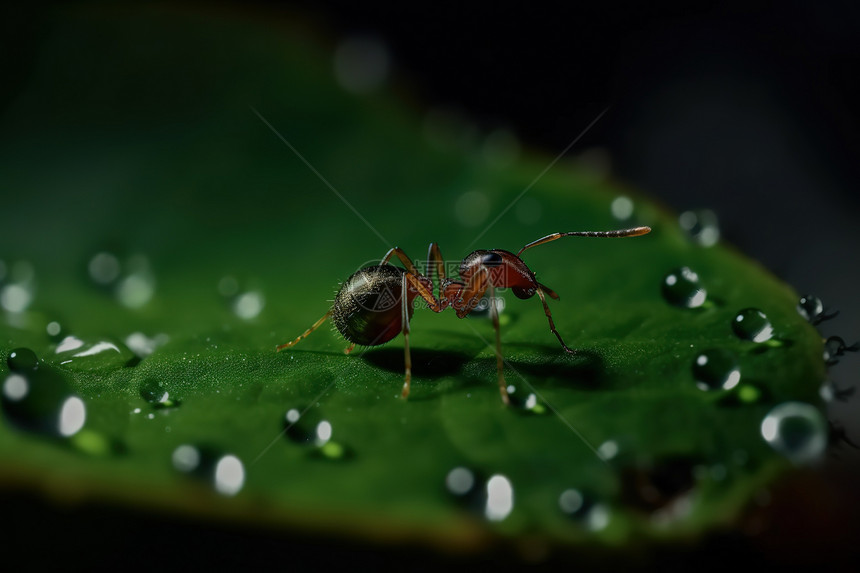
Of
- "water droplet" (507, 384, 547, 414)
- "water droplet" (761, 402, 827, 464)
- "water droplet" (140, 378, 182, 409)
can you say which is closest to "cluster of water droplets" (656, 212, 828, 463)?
"water droplet" (761, 402, 827, 464)

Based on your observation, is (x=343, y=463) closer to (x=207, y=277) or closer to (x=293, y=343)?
(x=293, y=343)

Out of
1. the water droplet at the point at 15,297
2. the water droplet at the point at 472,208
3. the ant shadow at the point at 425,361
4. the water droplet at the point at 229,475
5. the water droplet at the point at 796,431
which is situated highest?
the water droplet at the point at 472,208

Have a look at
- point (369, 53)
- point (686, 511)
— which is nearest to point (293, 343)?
point (686, 511)

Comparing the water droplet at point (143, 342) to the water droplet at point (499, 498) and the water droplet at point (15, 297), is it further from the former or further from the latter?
the water droplet at point (499, 498)

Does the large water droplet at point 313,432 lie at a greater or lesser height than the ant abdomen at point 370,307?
lesser

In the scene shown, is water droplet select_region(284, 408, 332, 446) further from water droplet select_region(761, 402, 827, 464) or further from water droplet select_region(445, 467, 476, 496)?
water droplet select_region(761, 402, 827, 464)

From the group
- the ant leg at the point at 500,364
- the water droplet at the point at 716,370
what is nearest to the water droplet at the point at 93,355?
the ant leg at the point at 500,364
